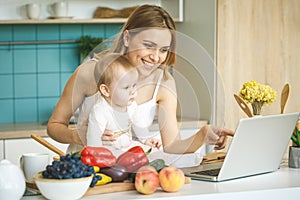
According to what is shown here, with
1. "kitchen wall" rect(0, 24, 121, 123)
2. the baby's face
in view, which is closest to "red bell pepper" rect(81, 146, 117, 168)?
the baby's face

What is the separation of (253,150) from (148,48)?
20.8 inches

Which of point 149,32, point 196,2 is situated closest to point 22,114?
point 196,2

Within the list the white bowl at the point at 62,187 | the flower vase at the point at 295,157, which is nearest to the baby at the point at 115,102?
the white bowl at the point at 62,187

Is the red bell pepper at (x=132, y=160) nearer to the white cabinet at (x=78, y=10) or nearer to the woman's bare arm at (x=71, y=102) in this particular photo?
the woman's bare arm at (x=71, y=102)

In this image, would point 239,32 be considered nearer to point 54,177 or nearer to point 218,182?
point 218,182

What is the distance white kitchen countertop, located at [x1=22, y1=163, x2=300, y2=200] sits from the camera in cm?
219

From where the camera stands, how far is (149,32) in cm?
Result: 247

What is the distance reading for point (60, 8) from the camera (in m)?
4.26

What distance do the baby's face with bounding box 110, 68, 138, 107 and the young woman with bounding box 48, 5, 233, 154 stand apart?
0.04m

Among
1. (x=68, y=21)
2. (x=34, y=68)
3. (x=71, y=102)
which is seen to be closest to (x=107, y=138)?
(x=71, y=102)

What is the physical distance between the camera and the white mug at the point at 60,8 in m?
4.25

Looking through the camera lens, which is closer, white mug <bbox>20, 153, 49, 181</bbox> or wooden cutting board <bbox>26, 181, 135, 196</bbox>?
wooden cutting board <bbox>26, 181, 135, 196</bbox>

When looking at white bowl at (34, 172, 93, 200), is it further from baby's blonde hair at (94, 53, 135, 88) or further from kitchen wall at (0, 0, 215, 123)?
kitchen wall at (0, 0, 215, 123)

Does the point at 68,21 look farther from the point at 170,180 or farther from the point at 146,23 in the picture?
the point at 170,180
